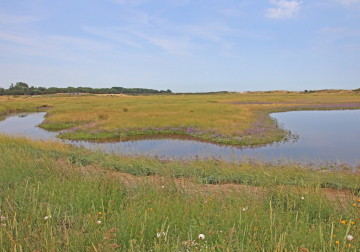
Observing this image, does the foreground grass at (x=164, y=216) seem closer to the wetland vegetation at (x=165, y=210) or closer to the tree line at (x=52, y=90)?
the wetland vegetation at (x=165, y=210)

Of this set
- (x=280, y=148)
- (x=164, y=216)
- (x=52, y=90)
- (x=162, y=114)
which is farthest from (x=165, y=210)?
(x=52, y=90)

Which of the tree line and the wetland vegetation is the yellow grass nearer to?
the wetland vegetation

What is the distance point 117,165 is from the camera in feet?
26.8

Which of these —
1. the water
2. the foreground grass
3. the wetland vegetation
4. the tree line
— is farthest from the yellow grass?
the tree line

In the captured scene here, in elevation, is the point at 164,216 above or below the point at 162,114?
below

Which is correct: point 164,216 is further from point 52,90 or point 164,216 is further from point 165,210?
point 52,90

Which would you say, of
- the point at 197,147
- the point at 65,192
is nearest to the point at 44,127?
the point at 197,147

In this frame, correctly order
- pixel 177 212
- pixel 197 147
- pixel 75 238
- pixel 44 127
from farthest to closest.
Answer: pixel 44 127, pixel 197 147, pixel 177 212, pixel 75 238

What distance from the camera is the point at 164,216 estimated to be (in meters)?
3.22

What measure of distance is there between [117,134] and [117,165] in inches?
418

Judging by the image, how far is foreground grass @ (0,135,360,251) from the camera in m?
2.66

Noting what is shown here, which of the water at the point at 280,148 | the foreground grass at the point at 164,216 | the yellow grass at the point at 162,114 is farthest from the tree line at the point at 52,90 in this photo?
the foreground grass at the point at 164,216

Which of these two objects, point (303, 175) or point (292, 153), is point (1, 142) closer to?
point (303, 175)

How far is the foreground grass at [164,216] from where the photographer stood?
2664 millimetres
